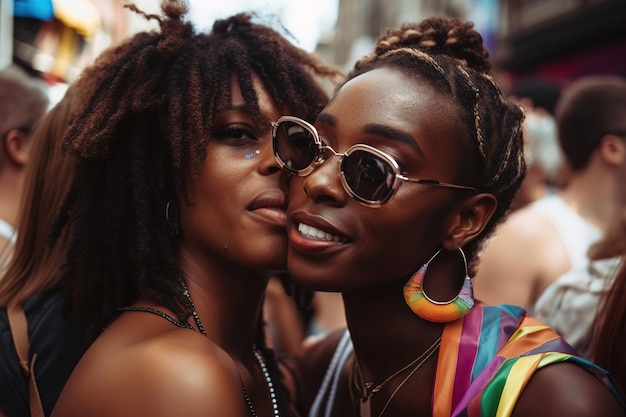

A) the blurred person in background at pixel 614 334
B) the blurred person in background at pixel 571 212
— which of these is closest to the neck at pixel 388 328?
the blurred person in background at pixel 614 334

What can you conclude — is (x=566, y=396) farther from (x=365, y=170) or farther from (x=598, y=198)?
(x=598, y=198)

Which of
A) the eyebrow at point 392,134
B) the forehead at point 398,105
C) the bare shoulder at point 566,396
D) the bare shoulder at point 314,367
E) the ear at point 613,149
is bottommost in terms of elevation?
the bare shoulder at point 314,367

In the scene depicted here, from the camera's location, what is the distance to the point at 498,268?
15.3 feet

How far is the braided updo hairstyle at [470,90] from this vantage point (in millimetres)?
2348

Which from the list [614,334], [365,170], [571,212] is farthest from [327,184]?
[571,212]

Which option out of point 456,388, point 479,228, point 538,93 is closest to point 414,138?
point 479,228

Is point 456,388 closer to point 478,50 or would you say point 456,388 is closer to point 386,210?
point 386,210

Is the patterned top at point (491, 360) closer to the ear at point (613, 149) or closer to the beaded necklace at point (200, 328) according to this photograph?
the beaded necklace at point (200, 328)

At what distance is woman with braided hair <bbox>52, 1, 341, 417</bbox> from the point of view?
2.58 m

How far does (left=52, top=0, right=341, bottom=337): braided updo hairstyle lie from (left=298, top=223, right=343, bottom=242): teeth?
0.47 metres

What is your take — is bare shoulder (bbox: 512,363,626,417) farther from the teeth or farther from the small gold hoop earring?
the teeth

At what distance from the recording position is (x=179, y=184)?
A: 264 centimetres

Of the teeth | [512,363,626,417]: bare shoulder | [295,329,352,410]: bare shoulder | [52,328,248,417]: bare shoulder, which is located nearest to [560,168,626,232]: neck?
[295,329,352,410]: bare shoulder

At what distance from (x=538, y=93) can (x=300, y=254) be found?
5.84 meters
